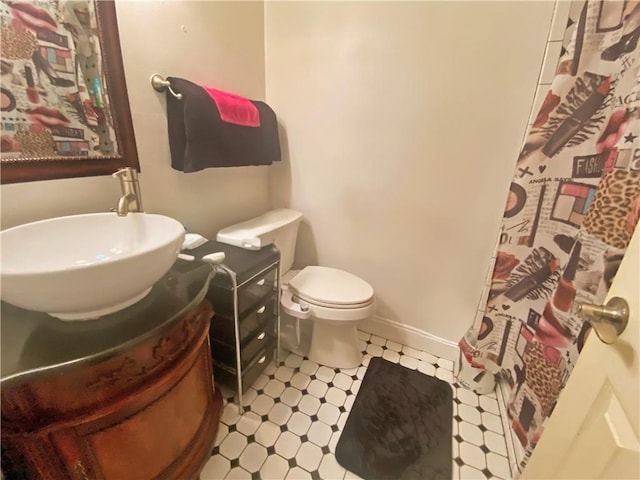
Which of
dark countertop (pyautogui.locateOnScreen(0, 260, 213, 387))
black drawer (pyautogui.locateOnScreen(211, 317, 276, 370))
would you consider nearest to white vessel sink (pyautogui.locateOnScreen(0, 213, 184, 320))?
dark countertop (pyautogui.locateOnScreen(0, 260, 213, 387))

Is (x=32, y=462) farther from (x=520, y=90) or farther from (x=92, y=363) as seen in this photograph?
(x=520, y=90)

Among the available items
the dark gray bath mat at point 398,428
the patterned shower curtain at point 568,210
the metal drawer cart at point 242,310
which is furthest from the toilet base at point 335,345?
the patterned shower curtain at point 568,210

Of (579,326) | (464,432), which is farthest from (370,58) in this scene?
(464,432)

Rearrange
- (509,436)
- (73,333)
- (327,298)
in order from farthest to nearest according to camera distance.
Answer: (327,298)
(509,436)
(73,333)

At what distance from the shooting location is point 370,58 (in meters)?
1.38

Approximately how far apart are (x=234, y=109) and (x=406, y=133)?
0.82 meters

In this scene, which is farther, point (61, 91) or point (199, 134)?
point (199, 134)

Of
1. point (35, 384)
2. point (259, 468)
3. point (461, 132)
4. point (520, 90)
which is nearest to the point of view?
point (35, 384)

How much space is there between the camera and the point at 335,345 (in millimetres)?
1535

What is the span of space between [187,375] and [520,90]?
5.37 feet

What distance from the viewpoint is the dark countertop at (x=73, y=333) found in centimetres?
55

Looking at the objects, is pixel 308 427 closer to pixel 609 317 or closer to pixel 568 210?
pixel 609 317

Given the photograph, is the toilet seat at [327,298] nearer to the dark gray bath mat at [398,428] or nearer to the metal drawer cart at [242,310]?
the metal drawer cart at [242,310]

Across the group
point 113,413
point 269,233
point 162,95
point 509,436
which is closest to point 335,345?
point 269,233
